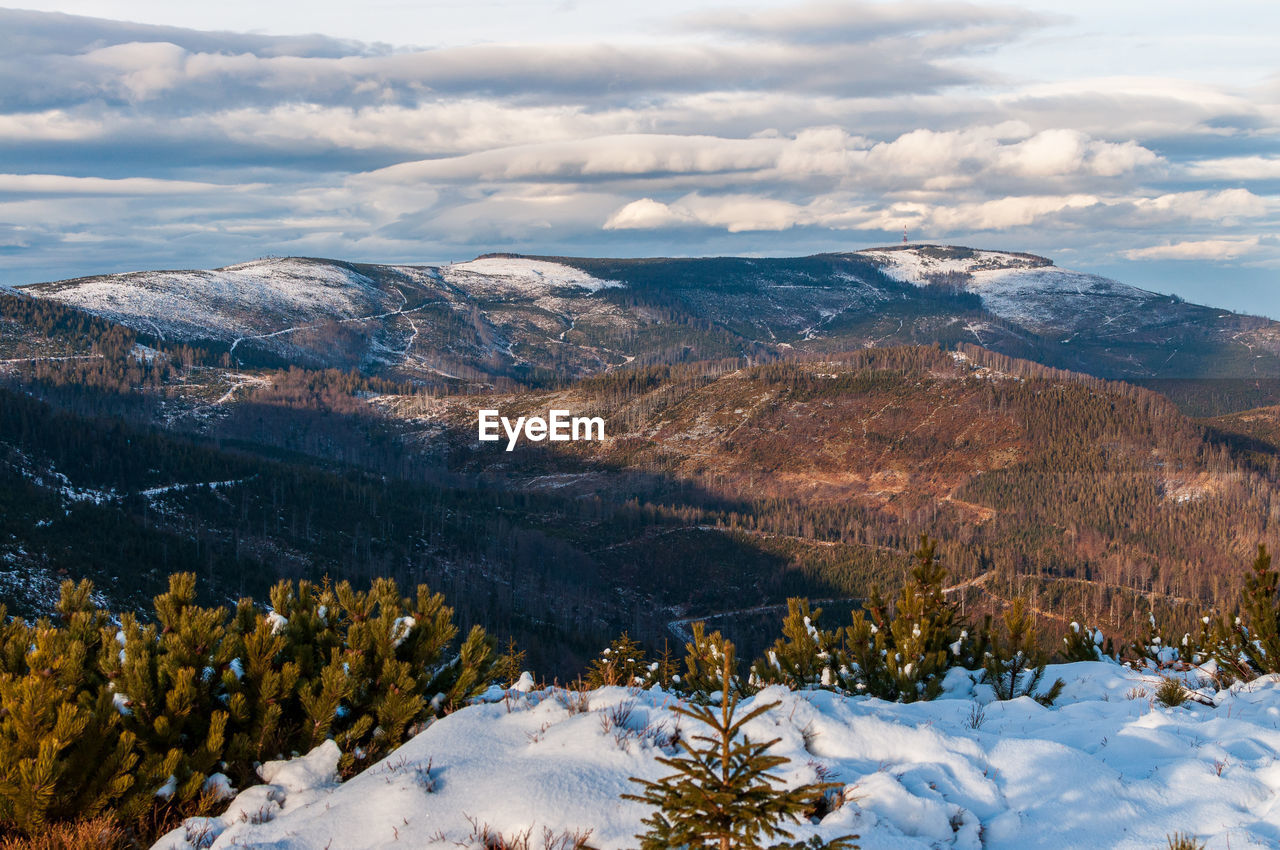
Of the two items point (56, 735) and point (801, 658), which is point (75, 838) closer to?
point (56, 735)

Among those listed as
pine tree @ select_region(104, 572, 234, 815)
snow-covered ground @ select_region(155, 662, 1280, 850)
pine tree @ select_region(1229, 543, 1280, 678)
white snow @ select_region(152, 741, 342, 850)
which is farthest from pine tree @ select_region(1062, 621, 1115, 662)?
pine tree @ select_region(104, 572, 234, 815)

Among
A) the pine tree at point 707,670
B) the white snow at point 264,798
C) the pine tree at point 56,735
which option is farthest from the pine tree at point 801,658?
the pine tree at point 56,735

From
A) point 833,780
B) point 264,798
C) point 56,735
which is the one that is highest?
point 56,735

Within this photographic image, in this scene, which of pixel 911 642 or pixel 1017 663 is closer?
pixel 1017 663

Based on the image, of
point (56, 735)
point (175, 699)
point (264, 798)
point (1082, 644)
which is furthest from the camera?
point (1082, 644)

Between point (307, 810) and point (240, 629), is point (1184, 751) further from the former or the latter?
point (240, 629)

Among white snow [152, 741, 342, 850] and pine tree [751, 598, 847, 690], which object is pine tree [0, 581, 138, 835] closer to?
white snow [152, 741, 342, 850]

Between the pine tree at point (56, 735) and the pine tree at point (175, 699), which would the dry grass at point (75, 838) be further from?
the pine tree at point (175, 699)

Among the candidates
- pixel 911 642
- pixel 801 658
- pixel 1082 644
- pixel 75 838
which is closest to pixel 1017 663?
pixel 911 642
